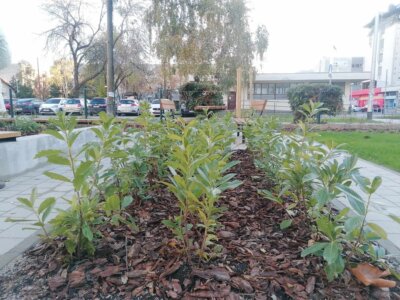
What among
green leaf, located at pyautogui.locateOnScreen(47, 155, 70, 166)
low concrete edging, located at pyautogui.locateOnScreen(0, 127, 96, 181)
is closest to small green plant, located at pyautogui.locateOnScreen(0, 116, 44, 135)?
low concrete edging, located at pyautogui.locateOnScreen(0, 127, 96, 181)

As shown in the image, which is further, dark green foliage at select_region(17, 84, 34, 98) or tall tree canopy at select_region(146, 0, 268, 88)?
dark green foliage at select_region(17, 84, 34, 98)

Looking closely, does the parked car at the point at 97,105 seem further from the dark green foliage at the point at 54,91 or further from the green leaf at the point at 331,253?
the green leaf at the point at 331,253

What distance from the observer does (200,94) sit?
20.0m

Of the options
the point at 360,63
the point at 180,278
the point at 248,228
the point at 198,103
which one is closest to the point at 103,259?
the point at 180,278

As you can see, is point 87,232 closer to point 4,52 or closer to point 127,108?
point 4,52

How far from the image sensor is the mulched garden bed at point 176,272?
187 centimetres

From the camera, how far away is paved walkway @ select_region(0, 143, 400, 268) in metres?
2.61

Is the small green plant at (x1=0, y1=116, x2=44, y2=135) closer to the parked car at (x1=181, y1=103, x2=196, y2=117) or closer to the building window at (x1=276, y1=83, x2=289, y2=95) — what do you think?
the parked car at (x1=181, y1=103, x2=196, y2=117)

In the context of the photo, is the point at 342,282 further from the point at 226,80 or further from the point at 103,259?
the point at 226,80

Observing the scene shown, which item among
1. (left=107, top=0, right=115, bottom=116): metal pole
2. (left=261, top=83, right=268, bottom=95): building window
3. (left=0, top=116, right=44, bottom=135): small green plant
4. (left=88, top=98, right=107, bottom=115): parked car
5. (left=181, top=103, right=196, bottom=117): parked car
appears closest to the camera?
(left=0, top=116, right=44, bottom=135): small green plant

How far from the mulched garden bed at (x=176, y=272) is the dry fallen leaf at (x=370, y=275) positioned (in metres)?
0.04

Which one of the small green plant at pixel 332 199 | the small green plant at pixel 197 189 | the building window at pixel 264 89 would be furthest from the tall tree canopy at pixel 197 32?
the building window at pixel 264 89

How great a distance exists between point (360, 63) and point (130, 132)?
82.1m

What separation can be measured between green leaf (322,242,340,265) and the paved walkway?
1.34 feet
